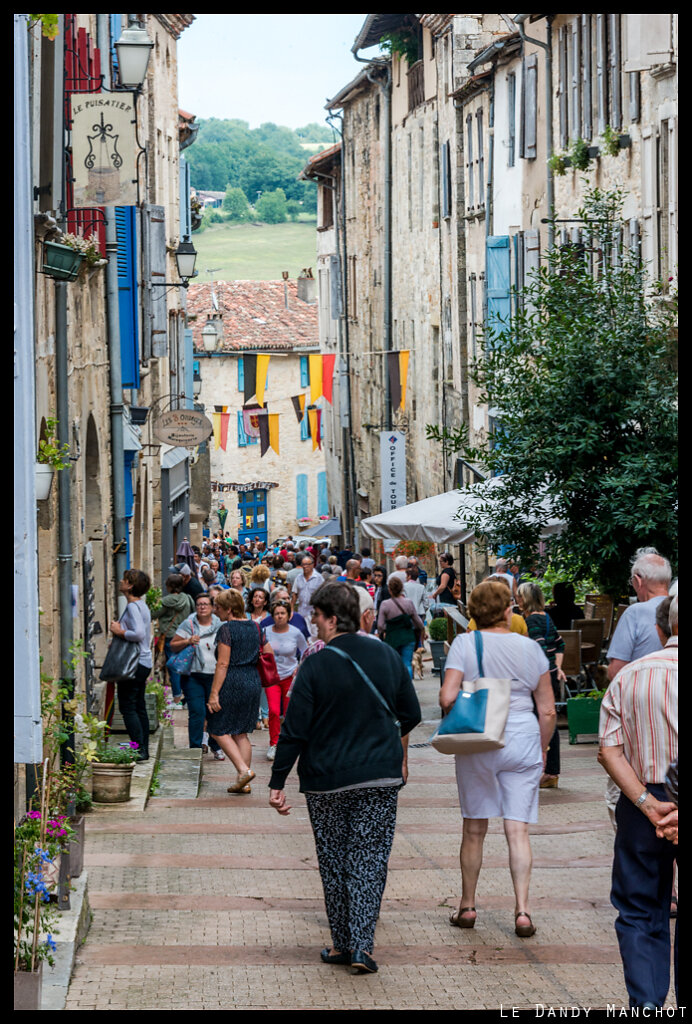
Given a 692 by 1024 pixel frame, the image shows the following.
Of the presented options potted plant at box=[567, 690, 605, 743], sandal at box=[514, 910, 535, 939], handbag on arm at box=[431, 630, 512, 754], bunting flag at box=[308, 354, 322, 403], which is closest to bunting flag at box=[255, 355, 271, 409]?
bunting flag at box=[308, 354, 322, 403]

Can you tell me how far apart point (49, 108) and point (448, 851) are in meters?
5.40

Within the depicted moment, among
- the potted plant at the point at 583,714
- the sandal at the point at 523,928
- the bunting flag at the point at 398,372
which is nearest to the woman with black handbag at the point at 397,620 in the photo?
the potted plant at the point at 583,714

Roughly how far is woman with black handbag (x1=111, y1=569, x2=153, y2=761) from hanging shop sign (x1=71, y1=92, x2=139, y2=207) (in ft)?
10.1

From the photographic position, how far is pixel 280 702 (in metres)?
12.6

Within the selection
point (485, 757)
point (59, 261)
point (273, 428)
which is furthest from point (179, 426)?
point (273, 428)

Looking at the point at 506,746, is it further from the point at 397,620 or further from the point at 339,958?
the point at 397,620

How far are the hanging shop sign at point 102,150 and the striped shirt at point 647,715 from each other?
833 cm

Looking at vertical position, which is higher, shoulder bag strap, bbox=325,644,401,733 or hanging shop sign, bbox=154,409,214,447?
hanging shop sign, bbox=154,409,214,447

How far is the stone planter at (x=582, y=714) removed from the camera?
41.6ft

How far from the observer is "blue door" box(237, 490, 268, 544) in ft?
190

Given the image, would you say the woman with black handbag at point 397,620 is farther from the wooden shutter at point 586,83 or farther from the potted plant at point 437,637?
the wooden shutter at point 586,83

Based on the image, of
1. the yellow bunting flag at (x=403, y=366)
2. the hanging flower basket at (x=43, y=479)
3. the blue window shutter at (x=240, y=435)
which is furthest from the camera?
the blue window shutter at (x=240, y=435)

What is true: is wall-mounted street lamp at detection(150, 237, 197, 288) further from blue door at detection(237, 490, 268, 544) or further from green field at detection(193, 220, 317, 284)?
green field at detection(193, 220, 317, 284)
